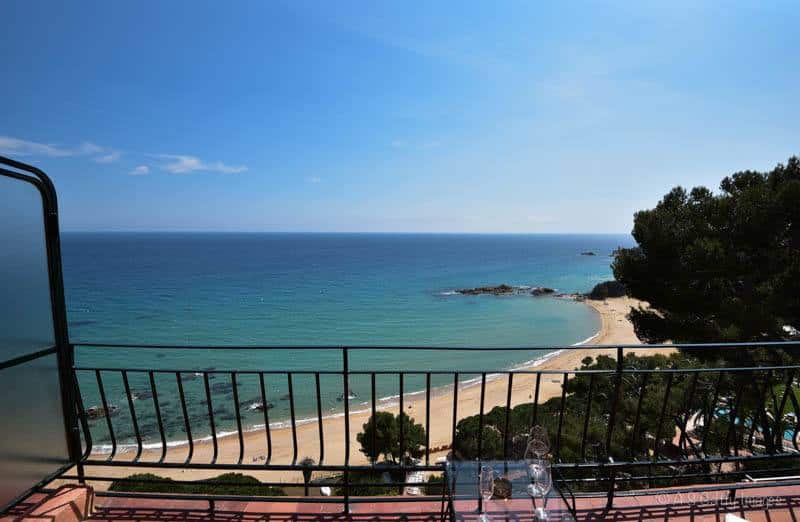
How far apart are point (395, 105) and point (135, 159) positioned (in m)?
75.3

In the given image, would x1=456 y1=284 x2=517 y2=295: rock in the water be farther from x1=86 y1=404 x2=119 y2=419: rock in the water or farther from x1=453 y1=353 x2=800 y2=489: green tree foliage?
x1=86 y1=404 x2=119 y2=419: rock in the water

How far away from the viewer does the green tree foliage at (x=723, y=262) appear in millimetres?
8453

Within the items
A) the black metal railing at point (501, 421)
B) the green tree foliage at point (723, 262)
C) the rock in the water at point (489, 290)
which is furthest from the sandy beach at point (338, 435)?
the rock in the water at point (489, 290)

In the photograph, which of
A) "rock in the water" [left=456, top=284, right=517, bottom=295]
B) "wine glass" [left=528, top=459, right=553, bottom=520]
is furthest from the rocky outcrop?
"wine glass" [left=528, top=459, right=553, bottom=520]

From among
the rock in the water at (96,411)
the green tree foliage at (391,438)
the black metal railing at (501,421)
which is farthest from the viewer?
the rock in the water at (96,411)

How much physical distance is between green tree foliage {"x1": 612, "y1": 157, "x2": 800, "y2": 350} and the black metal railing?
0.74 metres

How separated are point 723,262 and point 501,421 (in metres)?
6.54

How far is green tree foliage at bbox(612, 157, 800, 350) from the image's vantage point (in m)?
8.45

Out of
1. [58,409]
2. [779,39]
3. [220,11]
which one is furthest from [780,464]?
[220,11]

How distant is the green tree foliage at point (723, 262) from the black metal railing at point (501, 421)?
74cm

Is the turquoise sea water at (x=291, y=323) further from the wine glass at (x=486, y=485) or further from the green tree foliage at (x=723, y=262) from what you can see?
the wine glass at (x=486, y=485)

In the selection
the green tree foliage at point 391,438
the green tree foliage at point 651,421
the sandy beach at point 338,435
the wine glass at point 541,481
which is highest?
the wine glass at point 541,481

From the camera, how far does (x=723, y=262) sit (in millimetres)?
8961

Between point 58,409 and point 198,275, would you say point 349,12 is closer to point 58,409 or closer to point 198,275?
point 58,409
